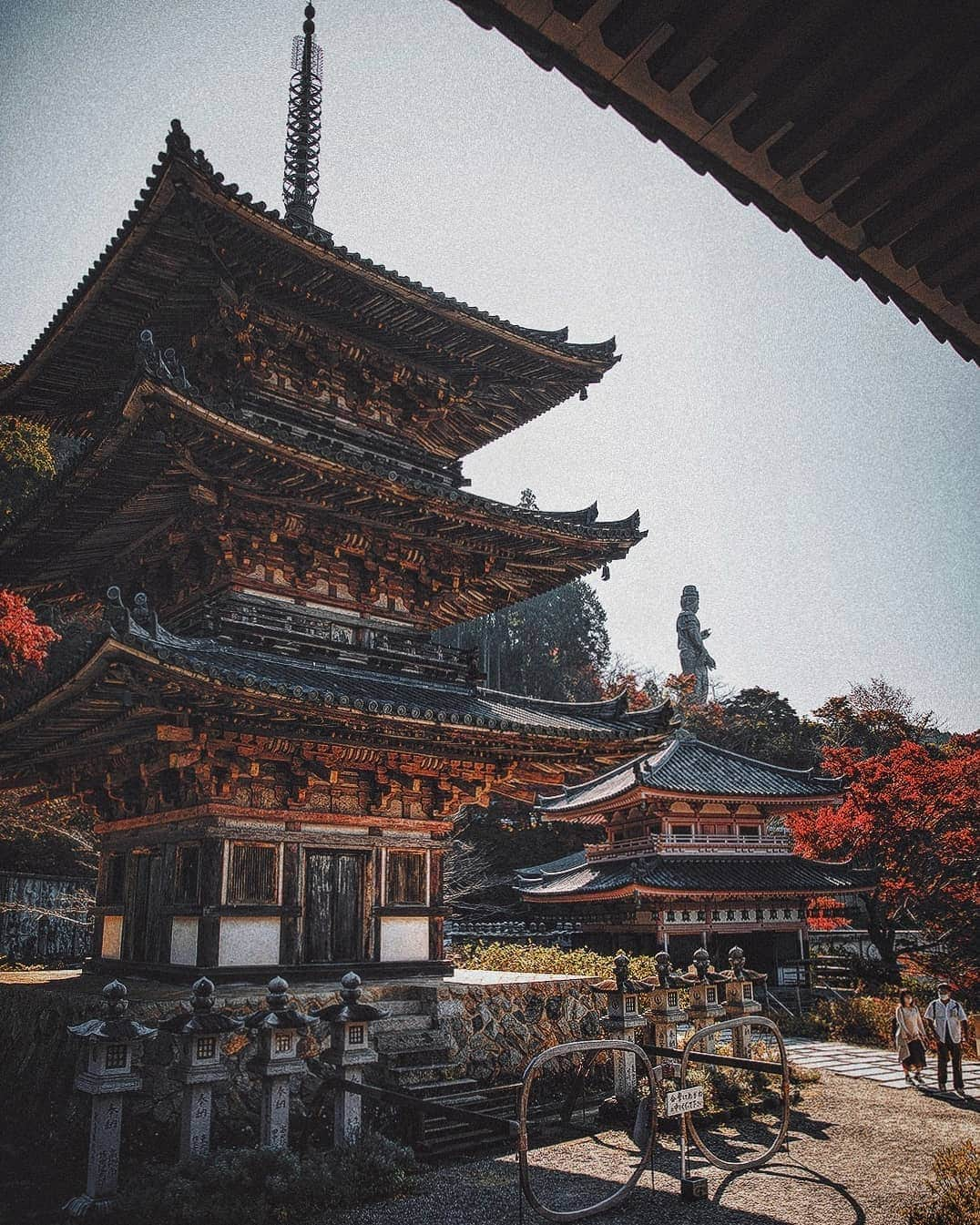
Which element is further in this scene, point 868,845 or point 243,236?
point 868,845

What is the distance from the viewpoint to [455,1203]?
7.89 metres

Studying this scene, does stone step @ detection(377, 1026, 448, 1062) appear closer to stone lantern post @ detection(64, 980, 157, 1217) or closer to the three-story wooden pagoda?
the three-story wooden pagoda

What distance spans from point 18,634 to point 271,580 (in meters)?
14.4

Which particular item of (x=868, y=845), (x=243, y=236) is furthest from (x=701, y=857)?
(x=243, y=236)

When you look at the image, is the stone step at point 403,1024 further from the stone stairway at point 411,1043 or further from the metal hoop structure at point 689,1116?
the metal hoop structure at point 689,1116

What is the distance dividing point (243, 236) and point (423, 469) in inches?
194

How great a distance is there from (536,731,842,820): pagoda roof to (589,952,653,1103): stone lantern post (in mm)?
16194

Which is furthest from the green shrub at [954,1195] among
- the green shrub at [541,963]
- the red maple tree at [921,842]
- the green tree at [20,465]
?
the green tree at [20,465]

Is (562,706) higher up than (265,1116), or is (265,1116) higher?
(562,706)

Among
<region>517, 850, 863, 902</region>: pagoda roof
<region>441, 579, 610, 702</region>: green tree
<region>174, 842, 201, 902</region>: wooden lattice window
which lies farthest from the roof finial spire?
<region>441, 579, 610, 702</region>: green tree

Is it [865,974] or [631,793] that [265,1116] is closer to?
[631,793]

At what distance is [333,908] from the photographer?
12.0 m

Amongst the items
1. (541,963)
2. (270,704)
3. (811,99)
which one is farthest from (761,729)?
(811,99)

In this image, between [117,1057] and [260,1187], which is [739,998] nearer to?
[260,1187]
